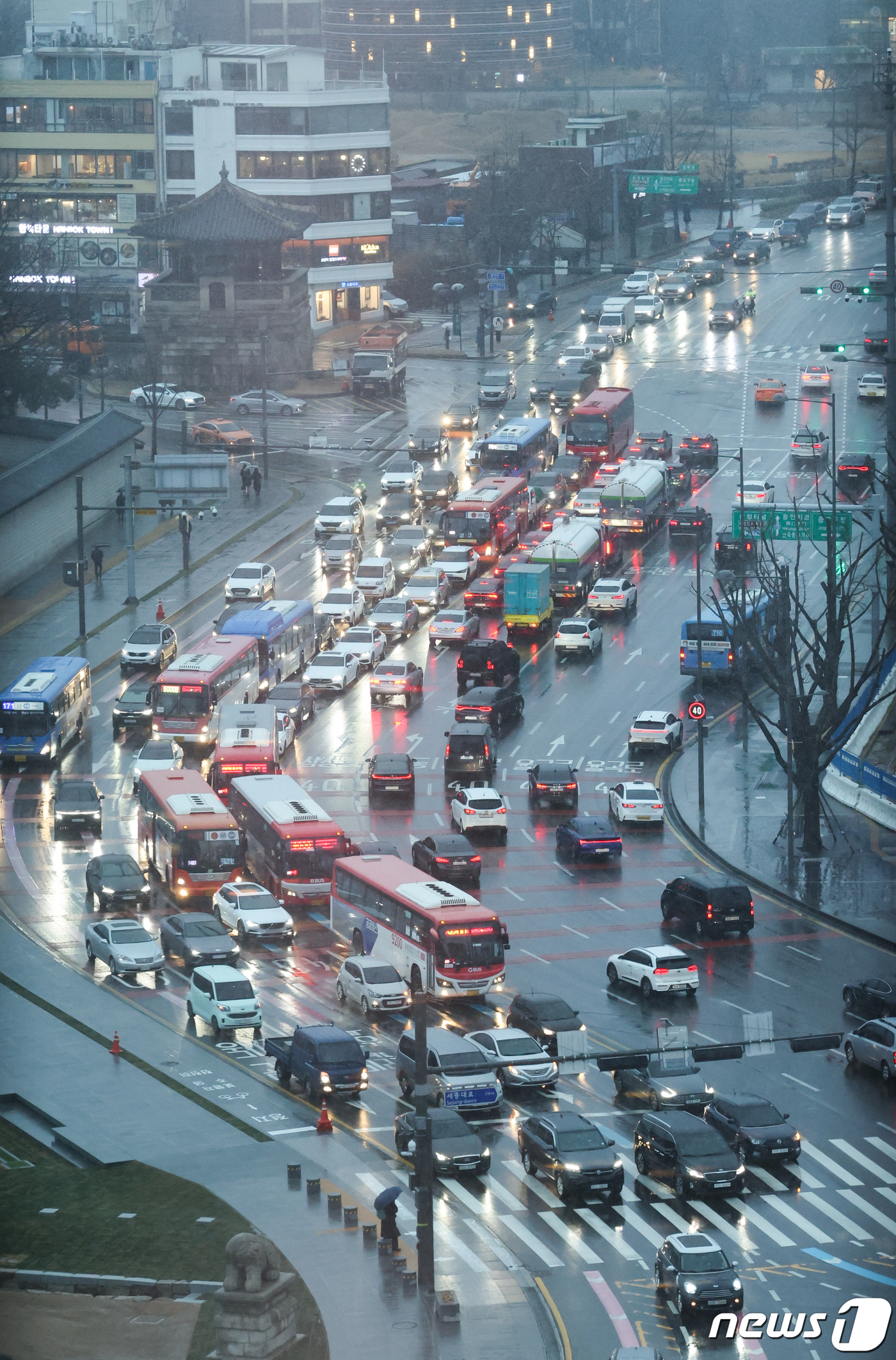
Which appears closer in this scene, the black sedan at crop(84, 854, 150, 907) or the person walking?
the person walking

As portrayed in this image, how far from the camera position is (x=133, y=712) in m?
81.9

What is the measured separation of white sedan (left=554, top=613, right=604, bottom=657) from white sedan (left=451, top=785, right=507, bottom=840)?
62.1 ft

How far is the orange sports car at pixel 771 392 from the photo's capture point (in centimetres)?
13038

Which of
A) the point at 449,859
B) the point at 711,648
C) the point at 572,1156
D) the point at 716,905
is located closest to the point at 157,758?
the point at 449,859

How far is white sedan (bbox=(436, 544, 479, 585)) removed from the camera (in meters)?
99.6

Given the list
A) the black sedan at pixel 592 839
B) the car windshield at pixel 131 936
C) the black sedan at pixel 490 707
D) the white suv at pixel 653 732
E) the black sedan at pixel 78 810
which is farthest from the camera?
the black sedan at pixel 490 707

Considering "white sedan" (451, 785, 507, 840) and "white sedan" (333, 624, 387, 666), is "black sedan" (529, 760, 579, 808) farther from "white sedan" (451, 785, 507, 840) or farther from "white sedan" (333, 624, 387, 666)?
"white sedan" (333, 624, 387, 666)

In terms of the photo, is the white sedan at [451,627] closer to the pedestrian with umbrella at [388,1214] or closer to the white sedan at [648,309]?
the pedestrian with umbrella at [388,1214]

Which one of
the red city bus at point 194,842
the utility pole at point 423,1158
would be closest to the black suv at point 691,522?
the red city bus at point 194,842

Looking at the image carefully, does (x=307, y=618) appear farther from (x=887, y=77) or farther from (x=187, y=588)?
(x=887, y=77)

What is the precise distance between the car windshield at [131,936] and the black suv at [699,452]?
208ft

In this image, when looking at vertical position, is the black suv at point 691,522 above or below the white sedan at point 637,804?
above

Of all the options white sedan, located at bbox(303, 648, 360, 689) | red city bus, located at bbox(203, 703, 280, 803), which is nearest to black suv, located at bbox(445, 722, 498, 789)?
red city bus, located at bbox(203, 703, 280, 803)

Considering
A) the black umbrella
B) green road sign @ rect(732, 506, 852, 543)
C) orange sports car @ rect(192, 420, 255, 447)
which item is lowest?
the black umbrella
